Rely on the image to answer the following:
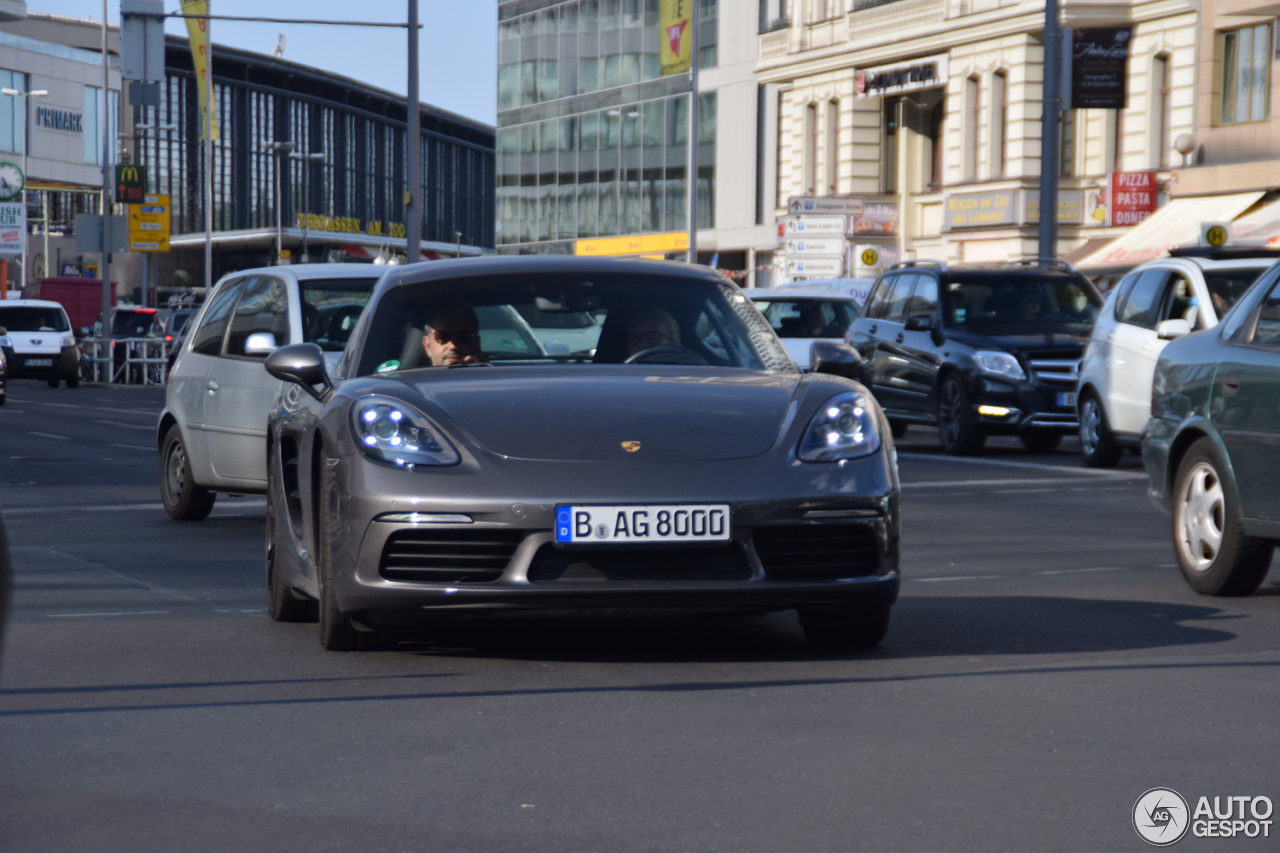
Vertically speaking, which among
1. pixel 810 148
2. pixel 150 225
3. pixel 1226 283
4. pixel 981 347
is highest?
pixel 810 148

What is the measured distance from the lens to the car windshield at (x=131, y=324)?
5072cm

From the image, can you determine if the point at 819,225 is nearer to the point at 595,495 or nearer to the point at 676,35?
the point at 676,35

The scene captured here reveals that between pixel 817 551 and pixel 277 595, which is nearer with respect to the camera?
pixel 817 551

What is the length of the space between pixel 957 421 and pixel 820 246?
19007mm

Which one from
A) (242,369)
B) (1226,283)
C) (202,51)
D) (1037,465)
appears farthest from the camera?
(202,51)

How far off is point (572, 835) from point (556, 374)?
2923 mm

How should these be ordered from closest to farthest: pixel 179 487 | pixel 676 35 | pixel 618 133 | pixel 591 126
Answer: pixel 179 487
pixel 676 35
pixel 618 133
pixel 591 126

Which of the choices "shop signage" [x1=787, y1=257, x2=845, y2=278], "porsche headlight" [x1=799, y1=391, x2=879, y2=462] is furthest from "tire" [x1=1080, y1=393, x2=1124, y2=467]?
"shop signage" [x1=787, y1=257, x2=845, y2=278]

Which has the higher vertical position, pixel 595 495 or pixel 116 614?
pixel 595 495

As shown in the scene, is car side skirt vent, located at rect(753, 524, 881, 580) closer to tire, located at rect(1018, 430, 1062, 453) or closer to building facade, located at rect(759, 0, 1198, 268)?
tire, located at rect(1018, 430, 1062, 453)

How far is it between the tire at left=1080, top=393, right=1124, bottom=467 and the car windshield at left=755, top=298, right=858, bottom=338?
5442 millimetres

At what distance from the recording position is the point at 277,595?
7.80 m

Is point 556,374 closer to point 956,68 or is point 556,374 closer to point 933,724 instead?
point 933,724

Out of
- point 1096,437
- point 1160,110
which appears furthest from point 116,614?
point 1160,110
